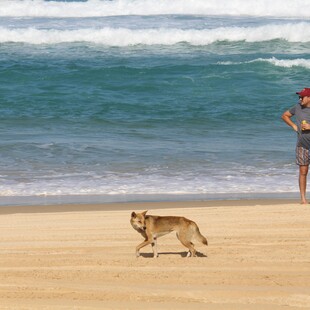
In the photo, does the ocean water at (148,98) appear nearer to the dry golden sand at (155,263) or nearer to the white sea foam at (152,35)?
the white sea foam at (152,35)

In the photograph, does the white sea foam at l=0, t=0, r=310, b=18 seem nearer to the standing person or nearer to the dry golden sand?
the standing person

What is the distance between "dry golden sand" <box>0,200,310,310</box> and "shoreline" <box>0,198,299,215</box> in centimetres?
47

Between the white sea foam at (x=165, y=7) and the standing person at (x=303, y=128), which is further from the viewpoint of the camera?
the white sea foam at (x=165, y=7)

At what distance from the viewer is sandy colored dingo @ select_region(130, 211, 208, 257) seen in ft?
22.5

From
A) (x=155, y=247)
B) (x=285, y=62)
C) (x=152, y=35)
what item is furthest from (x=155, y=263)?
(x=152, y=35)

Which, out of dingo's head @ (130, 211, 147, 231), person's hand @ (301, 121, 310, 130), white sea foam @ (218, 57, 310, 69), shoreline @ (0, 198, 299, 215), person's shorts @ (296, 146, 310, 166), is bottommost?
white sea foam @ (218, 57, 310, 69)

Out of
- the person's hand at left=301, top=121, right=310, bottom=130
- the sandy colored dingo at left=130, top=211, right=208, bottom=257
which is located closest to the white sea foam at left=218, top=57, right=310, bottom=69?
the person's hand at left=301, top=121, right=310, bottom=130

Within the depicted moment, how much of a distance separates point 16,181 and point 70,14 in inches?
1052

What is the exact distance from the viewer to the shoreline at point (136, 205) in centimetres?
963

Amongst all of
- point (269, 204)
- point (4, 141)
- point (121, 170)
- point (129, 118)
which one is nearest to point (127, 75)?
point (129, 118)

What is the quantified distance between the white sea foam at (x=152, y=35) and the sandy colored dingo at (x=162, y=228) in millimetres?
22062

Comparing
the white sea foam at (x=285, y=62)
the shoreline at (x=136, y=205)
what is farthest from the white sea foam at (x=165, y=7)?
the shoreline at (x=136, y=205)

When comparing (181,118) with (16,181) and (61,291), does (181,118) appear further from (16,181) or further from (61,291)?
(61,291)

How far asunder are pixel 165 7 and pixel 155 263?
105 ft
